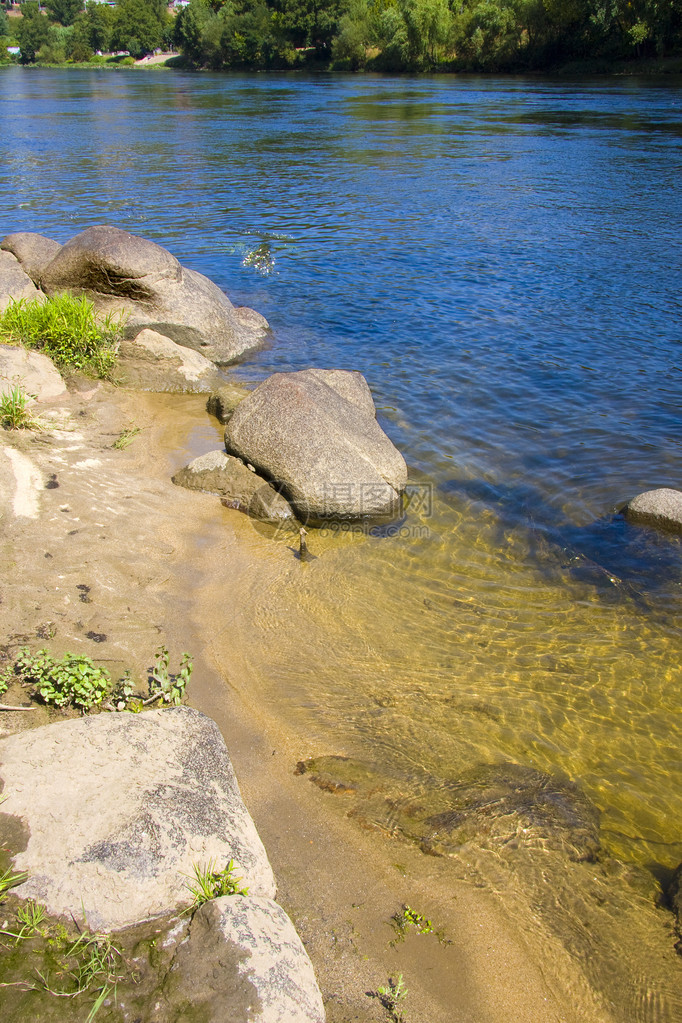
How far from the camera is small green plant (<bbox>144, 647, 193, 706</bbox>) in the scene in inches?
168

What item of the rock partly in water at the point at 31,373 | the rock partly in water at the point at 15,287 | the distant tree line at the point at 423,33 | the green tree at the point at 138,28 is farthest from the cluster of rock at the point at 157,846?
the green tree at the point at 138,28

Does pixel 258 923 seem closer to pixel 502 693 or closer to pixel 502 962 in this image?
pixel 502 962

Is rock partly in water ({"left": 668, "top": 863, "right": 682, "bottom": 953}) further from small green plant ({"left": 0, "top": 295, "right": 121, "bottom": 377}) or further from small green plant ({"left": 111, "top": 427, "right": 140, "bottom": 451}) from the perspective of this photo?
small green plant ({"left": 0, "top": 295, "right": 121, "bottom": 377})

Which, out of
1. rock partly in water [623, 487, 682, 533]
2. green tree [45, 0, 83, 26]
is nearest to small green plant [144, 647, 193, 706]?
rock partly in water [623, 487, 682, 533]

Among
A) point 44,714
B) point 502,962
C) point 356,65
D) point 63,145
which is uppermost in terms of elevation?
point 356,65

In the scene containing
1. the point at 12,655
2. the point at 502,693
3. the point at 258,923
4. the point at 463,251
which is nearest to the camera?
the point at 258,923

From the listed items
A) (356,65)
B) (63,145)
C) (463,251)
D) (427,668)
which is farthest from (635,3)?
(427,668)

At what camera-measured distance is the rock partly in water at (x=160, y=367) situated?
8797mm

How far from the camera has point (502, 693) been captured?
15.6ft

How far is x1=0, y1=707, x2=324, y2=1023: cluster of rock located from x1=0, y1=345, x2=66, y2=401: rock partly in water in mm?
4669

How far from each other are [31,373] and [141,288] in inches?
101

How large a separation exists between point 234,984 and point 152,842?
711 mm

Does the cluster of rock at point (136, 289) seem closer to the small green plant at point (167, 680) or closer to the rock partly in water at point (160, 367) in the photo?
the rock partly in water at point (160, 367)

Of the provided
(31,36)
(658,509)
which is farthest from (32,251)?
(31,36)
